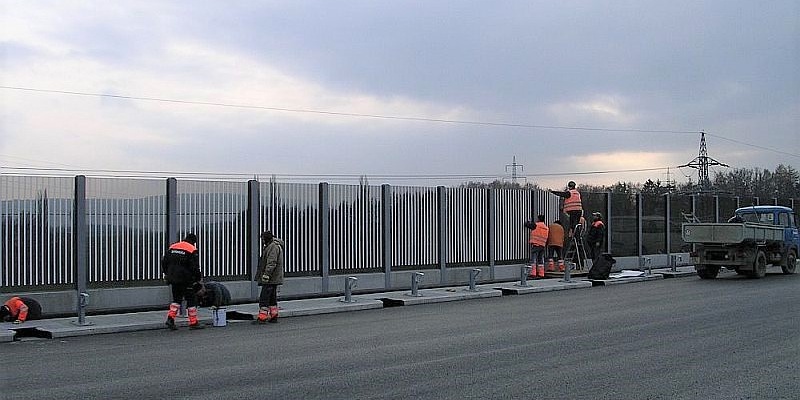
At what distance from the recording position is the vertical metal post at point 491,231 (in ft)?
84.3

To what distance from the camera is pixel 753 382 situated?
30.2 feet

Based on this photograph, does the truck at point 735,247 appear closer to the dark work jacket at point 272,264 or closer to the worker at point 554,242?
the worker at point 554,242

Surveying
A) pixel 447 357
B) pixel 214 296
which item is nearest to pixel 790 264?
pixel 214 296

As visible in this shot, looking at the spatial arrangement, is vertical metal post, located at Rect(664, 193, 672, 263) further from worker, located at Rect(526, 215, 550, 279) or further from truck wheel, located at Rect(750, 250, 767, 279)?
worker, located at Rect(526, 215, 550, 279)

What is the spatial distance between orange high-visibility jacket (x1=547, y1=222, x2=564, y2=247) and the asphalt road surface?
32.0 feet

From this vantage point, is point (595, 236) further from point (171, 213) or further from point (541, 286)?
point (171, 213)

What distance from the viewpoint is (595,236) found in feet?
91.7

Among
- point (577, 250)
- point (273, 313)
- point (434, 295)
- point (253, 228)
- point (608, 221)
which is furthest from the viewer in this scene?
point (608, 221)

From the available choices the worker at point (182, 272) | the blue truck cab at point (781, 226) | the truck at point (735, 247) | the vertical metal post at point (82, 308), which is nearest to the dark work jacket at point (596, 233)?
the truck at point (735, 247)

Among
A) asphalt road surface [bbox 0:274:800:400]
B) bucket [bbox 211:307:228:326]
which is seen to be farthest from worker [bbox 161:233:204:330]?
asphalt road surface [bbox 0:274:800:400]

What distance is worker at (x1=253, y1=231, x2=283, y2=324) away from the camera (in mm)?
15867

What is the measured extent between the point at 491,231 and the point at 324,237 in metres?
6.86

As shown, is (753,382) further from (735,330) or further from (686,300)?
(686,300)

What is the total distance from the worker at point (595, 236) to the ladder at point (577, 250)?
27 cm
